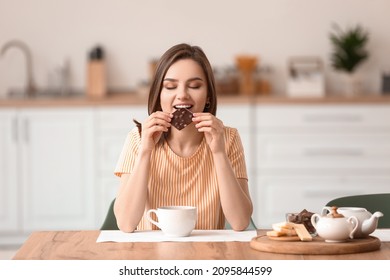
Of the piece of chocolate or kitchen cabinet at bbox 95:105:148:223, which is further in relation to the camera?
kitchen cabinet at bbox 95:105:148:223

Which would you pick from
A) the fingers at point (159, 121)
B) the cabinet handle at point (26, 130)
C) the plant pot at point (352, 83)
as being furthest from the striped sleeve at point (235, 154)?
the plant pot at point (352, 83)

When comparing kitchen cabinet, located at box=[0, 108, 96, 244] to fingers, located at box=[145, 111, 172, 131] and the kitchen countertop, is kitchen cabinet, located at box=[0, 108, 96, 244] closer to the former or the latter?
the kitchen countertop

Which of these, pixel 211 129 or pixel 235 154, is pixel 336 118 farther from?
pixel 211 129

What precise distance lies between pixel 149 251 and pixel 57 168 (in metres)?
3.49

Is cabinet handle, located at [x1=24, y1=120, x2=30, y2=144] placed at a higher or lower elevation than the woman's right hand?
lower

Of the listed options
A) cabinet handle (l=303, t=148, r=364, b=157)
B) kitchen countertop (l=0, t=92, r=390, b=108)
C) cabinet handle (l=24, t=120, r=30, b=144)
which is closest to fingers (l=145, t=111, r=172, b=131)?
kitchen countertop (l=0, t=92, r=390, b=108)

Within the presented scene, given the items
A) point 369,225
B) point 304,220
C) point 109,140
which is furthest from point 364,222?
point 109,140

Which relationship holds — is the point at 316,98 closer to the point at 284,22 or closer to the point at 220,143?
the point at 284,22

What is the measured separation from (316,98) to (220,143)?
9.64 ft

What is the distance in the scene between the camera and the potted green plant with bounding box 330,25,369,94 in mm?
5547

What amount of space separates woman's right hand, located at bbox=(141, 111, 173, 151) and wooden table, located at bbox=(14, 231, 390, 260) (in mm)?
354

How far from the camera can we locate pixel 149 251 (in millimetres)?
1958

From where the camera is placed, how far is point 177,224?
2111mm
